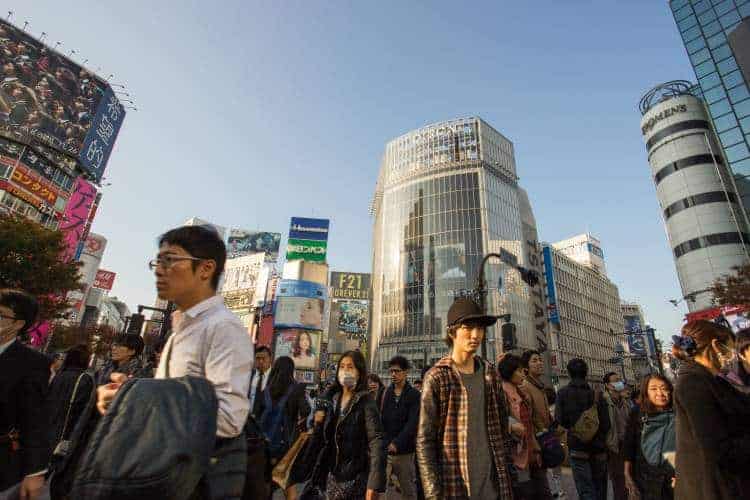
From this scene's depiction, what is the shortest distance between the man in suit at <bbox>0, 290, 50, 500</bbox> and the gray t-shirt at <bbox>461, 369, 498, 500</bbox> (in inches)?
114

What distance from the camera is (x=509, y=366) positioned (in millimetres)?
4332

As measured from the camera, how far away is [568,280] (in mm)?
74875

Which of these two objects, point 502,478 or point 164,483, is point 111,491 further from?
point 502,478

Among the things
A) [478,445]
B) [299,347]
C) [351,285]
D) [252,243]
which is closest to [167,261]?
[478,445]

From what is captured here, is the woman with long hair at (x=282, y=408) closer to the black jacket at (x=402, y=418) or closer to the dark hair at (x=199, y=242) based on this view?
the black jacket at (x=402, y=418)

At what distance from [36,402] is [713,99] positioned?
51915 mm

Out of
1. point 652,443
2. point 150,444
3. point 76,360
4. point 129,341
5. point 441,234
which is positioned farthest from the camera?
point 441,234

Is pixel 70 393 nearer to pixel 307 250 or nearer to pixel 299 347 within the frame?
pixel 299 347

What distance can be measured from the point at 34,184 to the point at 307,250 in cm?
3634

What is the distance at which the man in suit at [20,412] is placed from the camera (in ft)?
8.43

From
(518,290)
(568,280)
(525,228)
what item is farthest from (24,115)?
(568,280)

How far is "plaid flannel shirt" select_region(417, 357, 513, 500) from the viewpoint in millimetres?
2645

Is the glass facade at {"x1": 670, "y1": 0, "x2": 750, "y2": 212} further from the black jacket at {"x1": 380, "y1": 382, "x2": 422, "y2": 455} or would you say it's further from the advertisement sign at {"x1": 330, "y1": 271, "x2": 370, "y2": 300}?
the advertisement sign at {"x1": 330, "y1": 271, "x2": 370, "y2": 300}

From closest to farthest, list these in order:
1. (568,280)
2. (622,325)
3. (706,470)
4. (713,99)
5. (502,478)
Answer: (706,470)
(502,478)
(713,99)
(568,280)
(622,325)
